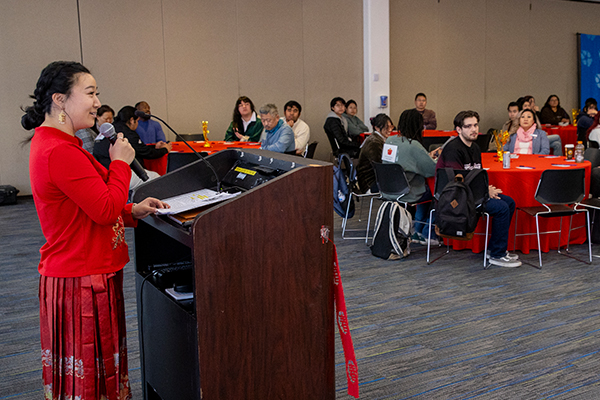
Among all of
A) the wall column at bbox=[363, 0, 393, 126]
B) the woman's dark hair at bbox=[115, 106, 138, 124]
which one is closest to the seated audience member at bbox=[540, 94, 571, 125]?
the wall column at bbox=[363, 0, 393, 126]

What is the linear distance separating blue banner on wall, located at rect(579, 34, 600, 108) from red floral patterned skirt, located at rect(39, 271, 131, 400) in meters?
13.8

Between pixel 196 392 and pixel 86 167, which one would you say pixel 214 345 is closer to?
pixel 196 392

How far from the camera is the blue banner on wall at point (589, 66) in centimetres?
1317

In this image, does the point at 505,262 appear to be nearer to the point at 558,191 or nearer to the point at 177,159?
the point at 558,191

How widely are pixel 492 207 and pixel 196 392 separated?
340cm

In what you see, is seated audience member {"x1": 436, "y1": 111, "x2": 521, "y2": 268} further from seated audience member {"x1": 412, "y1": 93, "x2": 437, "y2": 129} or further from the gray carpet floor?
seated audience member {"x1": 412, "y1": 93, "x2": 437, "y2": 129}

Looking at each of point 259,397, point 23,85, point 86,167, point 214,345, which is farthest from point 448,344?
point 23,85

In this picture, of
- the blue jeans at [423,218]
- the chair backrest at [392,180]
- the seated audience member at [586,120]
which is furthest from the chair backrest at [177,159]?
the seated audience member at [586,120]

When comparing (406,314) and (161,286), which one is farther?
(406,314)

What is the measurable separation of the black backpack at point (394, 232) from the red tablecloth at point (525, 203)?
1.77 ft

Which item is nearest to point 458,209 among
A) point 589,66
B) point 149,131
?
point 149,131

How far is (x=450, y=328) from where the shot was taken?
3.39 metres

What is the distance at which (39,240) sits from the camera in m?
5.73

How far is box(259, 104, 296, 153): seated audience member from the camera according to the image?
239 inches
